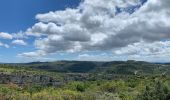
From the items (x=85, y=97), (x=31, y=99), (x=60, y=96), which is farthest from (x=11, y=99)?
(x=85, y=97)

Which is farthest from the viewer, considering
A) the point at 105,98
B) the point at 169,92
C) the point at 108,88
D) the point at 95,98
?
the point at 108,88

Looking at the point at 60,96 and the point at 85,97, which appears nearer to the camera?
the point at 85,97

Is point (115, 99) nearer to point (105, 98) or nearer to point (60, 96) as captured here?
point (105, 98)

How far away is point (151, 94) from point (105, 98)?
19762 mm

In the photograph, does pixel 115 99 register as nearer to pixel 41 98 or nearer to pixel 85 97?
pixel 85 97

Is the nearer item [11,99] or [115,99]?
[115,99]

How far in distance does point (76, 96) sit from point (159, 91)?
41.0m

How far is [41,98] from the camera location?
4609 inches

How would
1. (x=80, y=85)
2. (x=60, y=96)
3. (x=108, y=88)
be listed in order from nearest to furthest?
(x=60, y=96), (x=108, y=88), (x=80, y=85)

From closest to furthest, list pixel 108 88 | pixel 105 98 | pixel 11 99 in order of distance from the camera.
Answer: pixel 105 98
pixel 11 99
pixel 108 88

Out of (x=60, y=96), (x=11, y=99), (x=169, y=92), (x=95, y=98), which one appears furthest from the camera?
(x=60, y=96)

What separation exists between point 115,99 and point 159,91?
20639 mm

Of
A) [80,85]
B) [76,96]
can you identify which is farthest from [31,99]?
[80,85]

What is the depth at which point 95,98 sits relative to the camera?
10100cm
